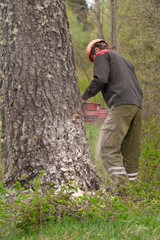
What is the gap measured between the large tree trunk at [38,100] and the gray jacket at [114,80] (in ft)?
2.45

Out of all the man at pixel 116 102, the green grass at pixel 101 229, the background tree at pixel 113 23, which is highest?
the background tree at pixel 113 23

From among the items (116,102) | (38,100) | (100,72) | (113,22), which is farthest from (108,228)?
(113,22)

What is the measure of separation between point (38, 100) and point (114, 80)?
123 centimetres

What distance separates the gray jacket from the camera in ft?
11.7

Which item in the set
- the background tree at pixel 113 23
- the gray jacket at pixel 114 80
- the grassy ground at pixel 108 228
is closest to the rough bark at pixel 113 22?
the background tree at pixel 113 23

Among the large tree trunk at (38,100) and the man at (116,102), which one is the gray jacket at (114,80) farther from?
the large tree trunk at (38,100)

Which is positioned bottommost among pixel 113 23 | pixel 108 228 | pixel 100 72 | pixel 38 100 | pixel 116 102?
pixel 108 228

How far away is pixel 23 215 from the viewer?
7.46 feet

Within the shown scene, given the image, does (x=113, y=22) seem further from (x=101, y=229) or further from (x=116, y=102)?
(x=101, y=229)

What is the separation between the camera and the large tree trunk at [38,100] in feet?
9.23

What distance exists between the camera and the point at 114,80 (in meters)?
3.65

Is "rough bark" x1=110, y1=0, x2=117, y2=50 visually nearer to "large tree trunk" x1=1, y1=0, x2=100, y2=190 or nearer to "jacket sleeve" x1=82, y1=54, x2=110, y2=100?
"jacket sleeve" x1=82, y1=54, x2=110, y2=100

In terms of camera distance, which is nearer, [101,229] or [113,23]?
[101,229]

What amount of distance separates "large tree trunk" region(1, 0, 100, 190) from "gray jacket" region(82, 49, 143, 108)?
0.75m
